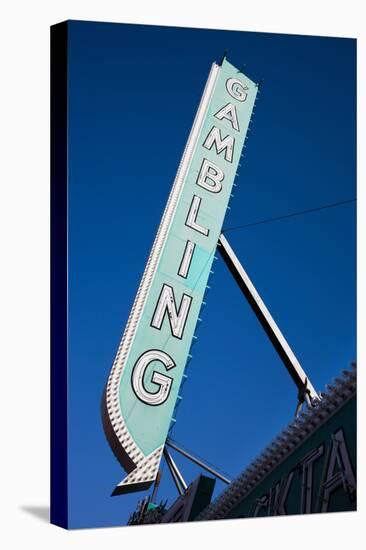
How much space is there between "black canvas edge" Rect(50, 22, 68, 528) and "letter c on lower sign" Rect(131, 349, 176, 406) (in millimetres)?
1511

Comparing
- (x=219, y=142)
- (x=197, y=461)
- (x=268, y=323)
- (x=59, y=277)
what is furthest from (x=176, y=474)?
(x=219, y=142)

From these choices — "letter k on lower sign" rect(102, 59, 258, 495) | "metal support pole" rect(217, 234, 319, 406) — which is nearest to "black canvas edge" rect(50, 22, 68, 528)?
"letter k on lower sign" rect(102, 59, 258, 495)

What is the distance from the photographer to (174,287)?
17.2 metres

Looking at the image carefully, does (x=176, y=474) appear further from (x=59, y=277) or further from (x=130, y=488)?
(x=59, y=277)

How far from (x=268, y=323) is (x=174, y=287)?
53.8 inches

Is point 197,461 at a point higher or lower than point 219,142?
lower

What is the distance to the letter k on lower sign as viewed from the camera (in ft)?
52.0

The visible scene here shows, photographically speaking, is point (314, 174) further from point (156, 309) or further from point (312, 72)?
point (156, 309)

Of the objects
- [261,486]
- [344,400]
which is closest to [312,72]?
[344,400]

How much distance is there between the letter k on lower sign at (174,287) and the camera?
15.9 meters

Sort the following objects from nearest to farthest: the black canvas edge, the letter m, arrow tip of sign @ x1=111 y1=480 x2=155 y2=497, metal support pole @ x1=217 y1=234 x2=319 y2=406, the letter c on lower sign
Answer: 1. the black canvas edge
2. arrow tip of sign @ x1=111 y1=480 x2=155 y2=497
3. the letter c on lower sign
4. metal support pole @ x1=217 y1=234 x2=319 y2=406
5. the letter m

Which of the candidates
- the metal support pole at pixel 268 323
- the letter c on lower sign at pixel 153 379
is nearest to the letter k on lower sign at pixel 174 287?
the letter c on lower sign at pixel 153 379

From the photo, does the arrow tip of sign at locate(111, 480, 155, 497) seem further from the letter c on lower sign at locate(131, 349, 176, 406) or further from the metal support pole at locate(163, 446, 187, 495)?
the letter c on lower sign at locate(131, 349, 176, 406)

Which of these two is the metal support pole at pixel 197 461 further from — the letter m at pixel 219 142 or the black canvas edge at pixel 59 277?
the letter m at pixel 219 142
